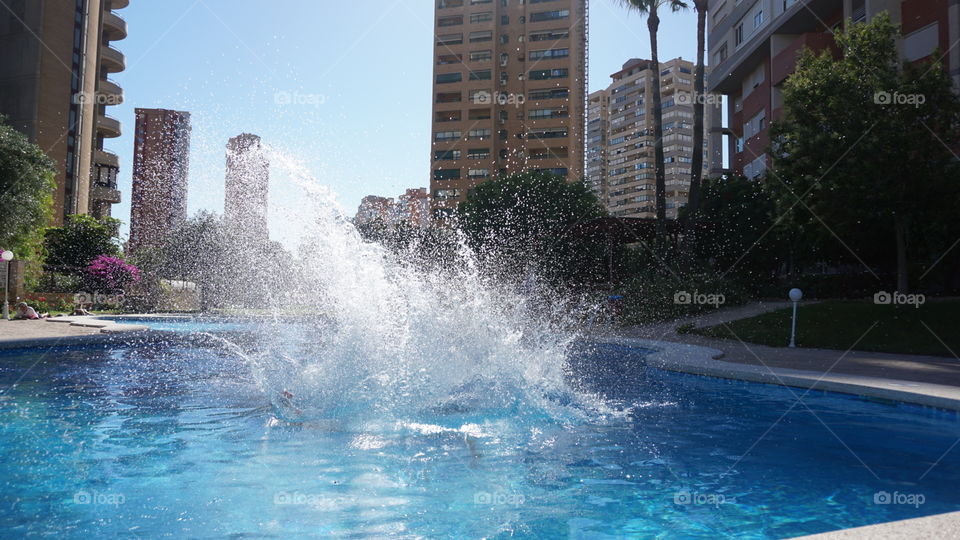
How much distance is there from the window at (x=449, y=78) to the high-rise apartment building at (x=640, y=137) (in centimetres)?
4751

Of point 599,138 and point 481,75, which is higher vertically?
point 599,138

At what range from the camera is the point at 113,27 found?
4922cm

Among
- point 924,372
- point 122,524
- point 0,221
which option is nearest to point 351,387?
point 122,524

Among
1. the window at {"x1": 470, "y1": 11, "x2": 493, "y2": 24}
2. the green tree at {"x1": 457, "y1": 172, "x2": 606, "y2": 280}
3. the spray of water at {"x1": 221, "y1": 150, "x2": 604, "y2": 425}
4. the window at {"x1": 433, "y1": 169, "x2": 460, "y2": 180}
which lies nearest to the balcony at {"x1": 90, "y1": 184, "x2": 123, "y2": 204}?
the green tree at {"x1": 457, "y1": 172, "x2": 606, "y2": 280}

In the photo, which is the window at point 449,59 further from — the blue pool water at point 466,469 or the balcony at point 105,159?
the blue pool water at point 466,469

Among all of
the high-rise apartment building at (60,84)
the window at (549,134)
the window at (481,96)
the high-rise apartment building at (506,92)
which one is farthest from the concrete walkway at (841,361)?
the window at (481,96)

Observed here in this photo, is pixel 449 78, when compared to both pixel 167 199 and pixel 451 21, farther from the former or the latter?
pixel 167 199

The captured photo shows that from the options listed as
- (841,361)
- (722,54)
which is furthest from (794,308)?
(722,54)

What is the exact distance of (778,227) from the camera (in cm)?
2302

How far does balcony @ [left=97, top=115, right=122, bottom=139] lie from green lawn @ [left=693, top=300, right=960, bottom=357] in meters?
47.8

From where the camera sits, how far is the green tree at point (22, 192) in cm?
2469

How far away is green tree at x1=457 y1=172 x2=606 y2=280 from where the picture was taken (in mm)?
32125

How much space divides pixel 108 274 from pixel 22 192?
488 centimetres

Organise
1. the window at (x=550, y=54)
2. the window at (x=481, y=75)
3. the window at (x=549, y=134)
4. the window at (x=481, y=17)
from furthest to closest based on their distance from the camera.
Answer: the window at (x=481, y=17), the window at (x=481, y=75), the window at (x=550, y=54), the window at (x=549, y=134)
